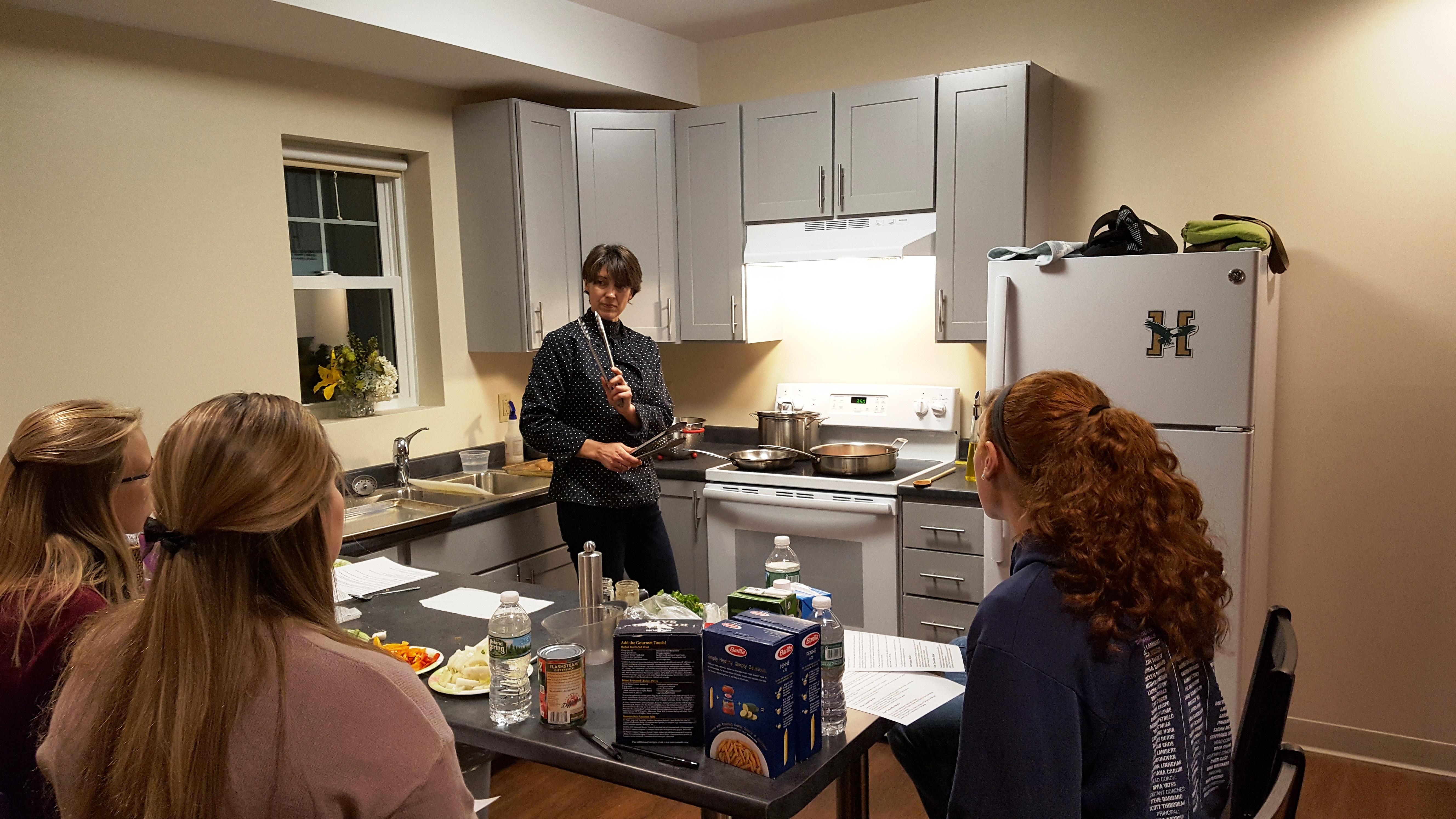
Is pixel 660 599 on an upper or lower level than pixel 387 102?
lower

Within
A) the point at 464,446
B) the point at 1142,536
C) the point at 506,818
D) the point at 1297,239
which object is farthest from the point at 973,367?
the point at 1142,536

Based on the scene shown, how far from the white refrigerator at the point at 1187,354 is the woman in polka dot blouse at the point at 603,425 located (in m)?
1.17

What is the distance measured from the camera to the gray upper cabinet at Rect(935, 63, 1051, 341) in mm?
3383

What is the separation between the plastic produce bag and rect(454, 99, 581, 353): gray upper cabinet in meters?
2.13

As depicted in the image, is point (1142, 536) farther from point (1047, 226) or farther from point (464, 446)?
point (464, 446)

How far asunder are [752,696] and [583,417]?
6.58 feet

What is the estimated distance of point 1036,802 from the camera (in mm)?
1249

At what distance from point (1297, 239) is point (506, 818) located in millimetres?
3144

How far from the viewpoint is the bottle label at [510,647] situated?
5.32ft

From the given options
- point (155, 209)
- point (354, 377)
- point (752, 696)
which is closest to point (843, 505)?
point (354, 377)

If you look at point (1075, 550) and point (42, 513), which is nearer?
point (1075, 550)

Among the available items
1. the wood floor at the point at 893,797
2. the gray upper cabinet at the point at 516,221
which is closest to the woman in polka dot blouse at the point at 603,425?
the gray upper cabinet at the point at 516,221

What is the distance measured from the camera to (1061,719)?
1256 millimetres

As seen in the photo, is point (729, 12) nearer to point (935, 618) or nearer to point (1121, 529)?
point (935, 618)
